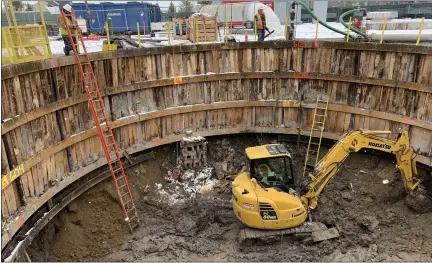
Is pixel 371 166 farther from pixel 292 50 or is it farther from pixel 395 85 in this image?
pixel 292 50

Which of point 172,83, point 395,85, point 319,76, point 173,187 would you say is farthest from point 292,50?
point 173,187

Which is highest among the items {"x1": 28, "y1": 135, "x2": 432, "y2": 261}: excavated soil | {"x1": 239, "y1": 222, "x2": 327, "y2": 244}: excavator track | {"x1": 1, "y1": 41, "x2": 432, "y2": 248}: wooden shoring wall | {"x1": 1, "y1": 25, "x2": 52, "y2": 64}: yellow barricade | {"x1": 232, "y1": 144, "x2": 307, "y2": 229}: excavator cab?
{"x1": 1, "y1": 25, "x2": 52, "y2": 64}: yellow barricade

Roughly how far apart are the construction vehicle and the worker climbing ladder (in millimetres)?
3594

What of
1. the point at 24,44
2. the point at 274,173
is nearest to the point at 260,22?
the point at 274,173

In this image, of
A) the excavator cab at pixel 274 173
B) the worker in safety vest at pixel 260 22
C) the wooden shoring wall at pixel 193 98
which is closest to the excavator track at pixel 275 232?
the excavator cab at pixel 274 173

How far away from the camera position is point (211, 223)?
11219 millimetres

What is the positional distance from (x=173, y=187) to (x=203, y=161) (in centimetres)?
160

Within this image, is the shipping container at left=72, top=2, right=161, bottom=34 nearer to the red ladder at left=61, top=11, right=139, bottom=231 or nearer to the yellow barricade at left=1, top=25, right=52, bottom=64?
the red ladder at left=61, top=11, right=139, bottom=231

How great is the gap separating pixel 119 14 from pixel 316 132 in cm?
1257

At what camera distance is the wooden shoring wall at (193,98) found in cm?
953

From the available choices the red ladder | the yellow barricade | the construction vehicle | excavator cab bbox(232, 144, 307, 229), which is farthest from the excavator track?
the yellow barricade

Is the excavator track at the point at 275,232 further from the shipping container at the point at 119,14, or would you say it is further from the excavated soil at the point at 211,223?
the shipping container at the point at 119,14

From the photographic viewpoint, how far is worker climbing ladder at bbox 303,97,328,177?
545 inches

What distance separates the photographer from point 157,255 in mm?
9977
